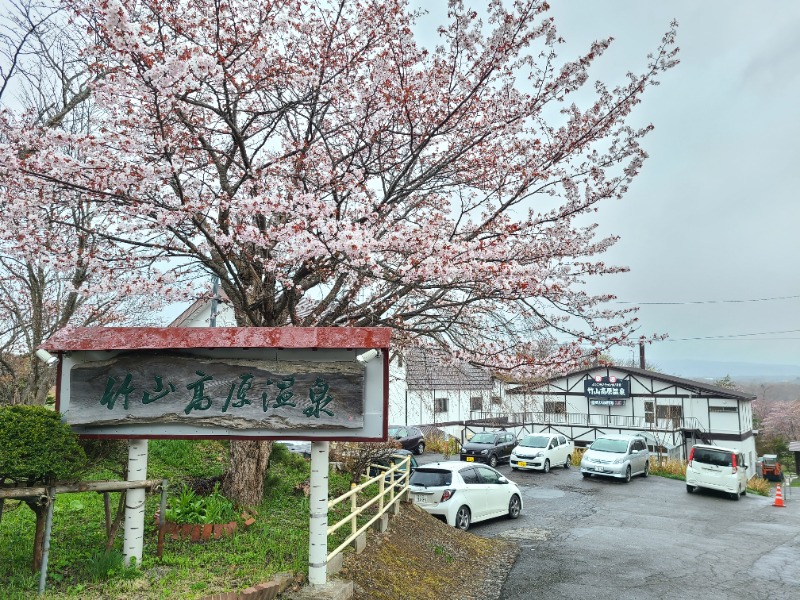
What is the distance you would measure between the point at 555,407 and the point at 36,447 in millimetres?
34914

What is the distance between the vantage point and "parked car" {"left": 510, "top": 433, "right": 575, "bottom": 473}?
2341cm

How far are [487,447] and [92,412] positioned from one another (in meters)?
20.2

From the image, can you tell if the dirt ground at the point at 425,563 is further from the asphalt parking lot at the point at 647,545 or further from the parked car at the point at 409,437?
the parked car at the point at 409,437

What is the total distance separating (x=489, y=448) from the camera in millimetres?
24281

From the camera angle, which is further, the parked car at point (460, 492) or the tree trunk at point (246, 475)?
the parked car at point (460, 492)

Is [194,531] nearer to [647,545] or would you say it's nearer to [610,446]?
[647,545]

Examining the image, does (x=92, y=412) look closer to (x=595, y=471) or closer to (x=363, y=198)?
(x=363, y=198)

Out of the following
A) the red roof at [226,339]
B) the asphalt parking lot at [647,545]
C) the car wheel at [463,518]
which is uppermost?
the red roof at [226,339]

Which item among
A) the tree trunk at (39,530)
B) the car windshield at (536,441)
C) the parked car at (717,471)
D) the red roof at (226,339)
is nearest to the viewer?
the tree trunk at (39,530)

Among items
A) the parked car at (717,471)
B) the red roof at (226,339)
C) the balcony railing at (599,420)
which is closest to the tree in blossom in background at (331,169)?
the red roof at (226,339)

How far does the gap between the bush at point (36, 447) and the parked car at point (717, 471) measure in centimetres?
2082

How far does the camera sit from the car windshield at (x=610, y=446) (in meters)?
23.5

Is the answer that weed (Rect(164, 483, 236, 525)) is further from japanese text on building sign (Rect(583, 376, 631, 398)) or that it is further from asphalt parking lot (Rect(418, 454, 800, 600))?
japanese text on building sign (Rect(583, 376, 631, 398))

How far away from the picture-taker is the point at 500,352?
9695 mm
